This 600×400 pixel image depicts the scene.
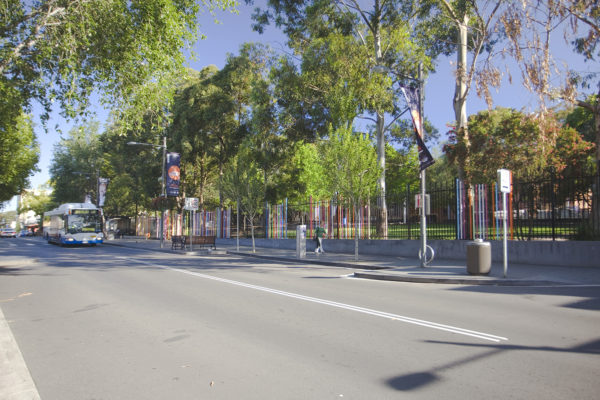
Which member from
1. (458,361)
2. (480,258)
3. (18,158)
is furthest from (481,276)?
(18,158)

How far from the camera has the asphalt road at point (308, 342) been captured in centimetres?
397

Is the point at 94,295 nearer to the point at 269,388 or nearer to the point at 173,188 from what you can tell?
the point at 269,388

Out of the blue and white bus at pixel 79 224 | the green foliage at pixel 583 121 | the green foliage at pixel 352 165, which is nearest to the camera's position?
the green foliage at pixel 352 165

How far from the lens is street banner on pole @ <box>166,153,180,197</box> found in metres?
27.4

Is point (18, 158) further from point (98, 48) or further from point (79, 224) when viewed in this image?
point (98, 48)

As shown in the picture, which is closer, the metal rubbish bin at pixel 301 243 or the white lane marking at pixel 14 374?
the white lane marking at pixel 14 374

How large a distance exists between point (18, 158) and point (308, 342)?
34991 mm

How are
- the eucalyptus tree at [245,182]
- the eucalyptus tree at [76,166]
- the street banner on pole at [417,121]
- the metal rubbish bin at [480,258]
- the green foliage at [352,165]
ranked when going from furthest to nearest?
the eucalyptus tree at [76,166] < the eucalyptus tree at [245,182] < the green foliage at [352,165] < the street banner on pole at [417,121] < the metal rubbish bin at [480,258]

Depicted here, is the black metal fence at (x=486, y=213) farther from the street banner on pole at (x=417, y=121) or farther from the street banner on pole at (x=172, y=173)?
the street banner on pole at (x=172, y=173)

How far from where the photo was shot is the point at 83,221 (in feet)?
103

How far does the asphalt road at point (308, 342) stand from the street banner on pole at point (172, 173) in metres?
17.8

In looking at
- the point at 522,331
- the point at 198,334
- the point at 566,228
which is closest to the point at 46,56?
the point at 198,334

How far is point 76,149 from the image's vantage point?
57438mm

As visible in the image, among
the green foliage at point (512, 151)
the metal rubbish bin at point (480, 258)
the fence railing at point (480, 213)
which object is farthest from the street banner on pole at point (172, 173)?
the metal rubbish bin at point (480, 258)
